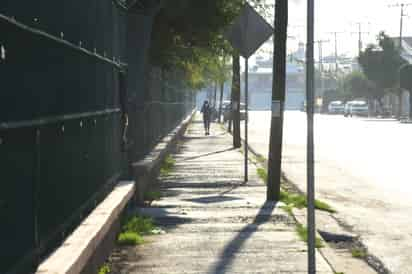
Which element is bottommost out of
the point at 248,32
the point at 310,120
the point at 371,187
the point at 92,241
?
the point at 371,187

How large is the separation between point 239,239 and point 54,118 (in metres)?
4.52

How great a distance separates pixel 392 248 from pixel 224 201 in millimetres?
4279

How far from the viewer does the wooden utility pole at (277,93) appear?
1439cm

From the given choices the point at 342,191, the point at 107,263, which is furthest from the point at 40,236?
the point at 342,191

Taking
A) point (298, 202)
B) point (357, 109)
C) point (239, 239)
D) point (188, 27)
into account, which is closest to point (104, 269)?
point (239, 239)

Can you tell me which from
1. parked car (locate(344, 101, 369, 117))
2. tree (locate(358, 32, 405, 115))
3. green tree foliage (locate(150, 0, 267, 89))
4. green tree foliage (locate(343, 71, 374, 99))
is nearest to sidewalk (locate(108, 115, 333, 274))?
green tree foliage (locate(150, 0, 267, 89))

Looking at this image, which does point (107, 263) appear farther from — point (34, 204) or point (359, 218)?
point (359, 218)

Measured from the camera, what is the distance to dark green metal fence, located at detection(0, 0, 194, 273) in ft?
17.0

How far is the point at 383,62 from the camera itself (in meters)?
88.0

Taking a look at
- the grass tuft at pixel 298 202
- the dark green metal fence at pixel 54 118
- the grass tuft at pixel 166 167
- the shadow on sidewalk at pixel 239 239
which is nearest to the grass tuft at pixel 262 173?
the grass tuft at pixel 166 167

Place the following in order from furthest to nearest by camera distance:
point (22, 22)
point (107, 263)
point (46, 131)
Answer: point (107, 263), point (46, 131), point (22, 22)

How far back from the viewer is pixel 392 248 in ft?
35.5

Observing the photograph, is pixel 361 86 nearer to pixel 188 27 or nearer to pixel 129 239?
pixel 188 27

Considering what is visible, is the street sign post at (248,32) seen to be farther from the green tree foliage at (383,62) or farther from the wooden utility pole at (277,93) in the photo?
the green tree foliage at (383,62)
